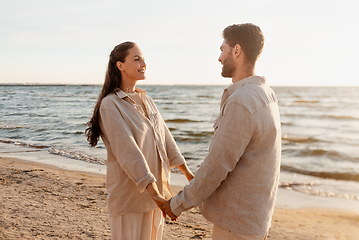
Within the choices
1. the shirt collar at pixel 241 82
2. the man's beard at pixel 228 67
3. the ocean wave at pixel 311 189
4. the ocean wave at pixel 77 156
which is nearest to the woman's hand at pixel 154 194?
the shirt collar at pixel 241 82

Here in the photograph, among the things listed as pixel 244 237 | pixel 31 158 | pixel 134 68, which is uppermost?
pixel 134 68

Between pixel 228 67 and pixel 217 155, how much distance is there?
0.61m

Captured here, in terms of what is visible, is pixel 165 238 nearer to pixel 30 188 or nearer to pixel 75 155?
pixel 30 188

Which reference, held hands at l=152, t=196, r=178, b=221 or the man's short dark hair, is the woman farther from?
the man's short dark hair

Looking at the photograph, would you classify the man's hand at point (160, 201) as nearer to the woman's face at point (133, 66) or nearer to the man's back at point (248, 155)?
the man's back at point (248, 155)

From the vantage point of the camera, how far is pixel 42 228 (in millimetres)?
3949

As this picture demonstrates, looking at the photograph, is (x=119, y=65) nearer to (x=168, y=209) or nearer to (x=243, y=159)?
(x=168, y=209)

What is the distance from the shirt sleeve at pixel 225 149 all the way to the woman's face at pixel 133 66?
1.07 meters

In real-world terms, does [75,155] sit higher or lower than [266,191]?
lower

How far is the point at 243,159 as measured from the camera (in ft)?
5.81

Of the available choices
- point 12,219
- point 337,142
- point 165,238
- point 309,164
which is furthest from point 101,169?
point 337,142

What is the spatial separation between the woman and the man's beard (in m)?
0.82

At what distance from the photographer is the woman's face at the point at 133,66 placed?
2.53m

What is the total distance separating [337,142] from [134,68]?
13.2 m
